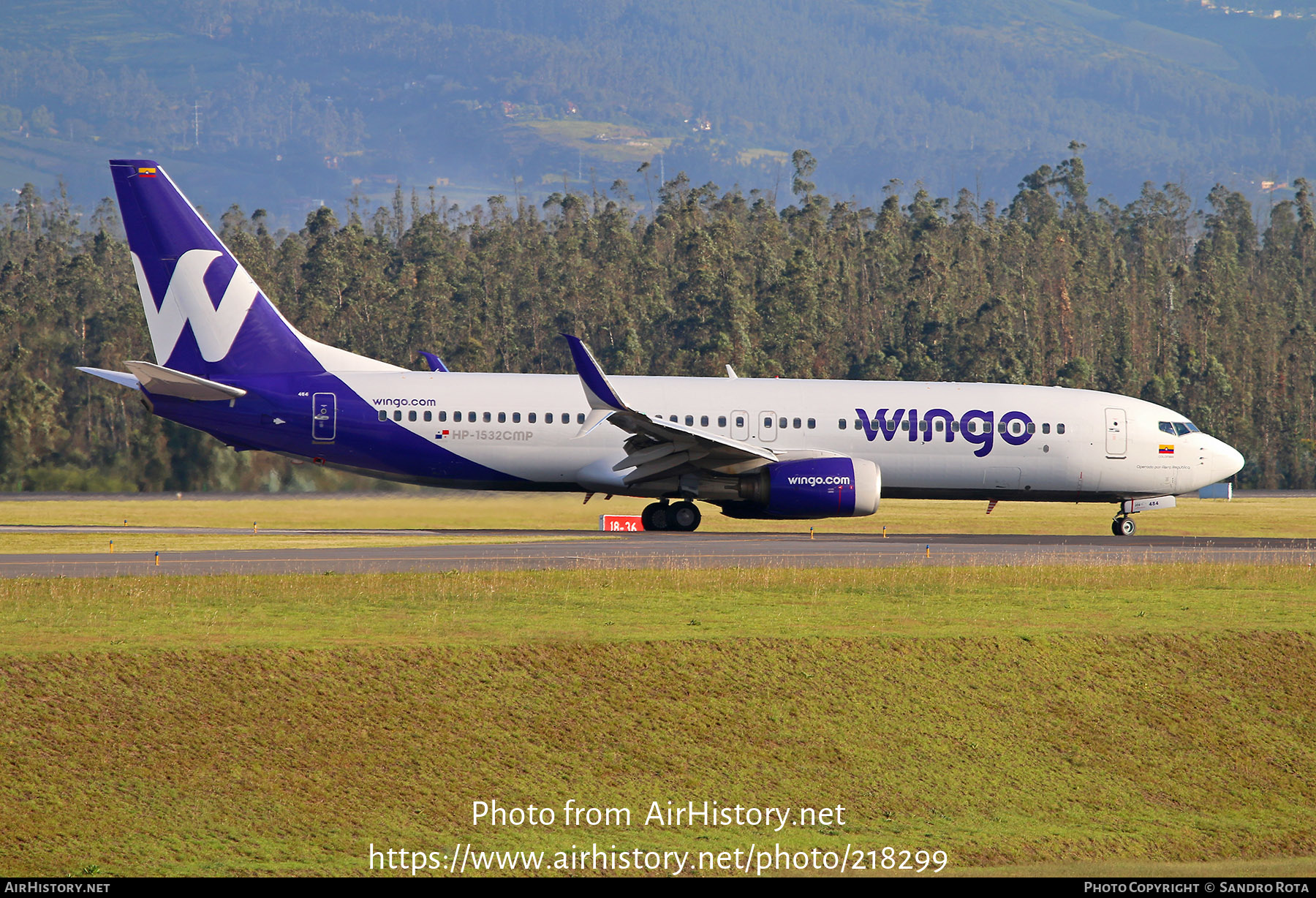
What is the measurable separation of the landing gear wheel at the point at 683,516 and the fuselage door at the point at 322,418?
8.38 meters

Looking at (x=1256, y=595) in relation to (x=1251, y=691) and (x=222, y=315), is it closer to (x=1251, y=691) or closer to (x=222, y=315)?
(x=1251, y=691)

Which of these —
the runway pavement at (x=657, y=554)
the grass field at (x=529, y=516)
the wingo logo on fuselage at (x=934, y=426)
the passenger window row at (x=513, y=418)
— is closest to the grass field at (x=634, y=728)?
the runway pavement at (x=657, y=554)

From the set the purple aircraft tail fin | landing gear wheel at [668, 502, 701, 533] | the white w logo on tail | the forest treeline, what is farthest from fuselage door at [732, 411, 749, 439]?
the forest treeline

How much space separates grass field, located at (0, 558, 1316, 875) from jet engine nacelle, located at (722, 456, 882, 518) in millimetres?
10427

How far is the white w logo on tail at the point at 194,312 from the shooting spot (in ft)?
111

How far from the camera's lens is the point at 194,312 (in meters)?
33.8

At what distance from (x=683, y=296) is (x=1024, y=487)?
205 feet

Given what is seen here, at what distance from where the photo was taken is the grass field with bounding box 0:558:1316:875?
14.0m

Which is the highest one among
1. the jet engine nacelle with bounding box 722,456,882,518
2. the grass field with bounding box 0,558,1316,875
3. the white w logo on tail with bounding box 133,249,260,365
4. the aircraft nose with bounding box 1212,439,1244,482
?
the white w logo on tail with bounding box 133,249,260,365

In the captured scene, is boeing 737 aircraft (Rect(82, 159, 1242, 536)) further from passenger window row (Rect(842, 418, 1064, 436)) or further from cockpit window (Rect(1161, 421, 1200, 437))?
cockpit window (Rect(1161, 421, 1200, 437))

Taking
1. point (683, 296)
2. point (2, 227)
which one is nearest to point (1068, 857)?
point (683, 296)

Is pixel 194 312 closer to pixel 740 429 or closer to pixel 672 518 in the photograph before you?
pixel 672 518

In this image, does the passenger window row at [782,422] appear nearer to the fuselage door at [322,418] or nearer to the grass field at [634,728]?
the fuselage door at [322,418]
